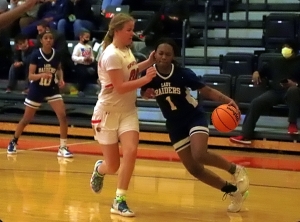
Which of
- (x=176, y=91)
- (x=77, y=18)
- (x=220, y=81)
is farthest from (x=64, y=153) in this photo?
(x=77, y=18)

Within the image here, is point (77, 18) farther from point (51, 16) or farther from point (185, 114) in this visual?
point (185, 114)

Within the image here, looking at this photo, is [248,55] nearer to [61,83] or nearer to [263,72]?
[263,72]

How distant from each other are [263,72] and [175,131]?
480cm

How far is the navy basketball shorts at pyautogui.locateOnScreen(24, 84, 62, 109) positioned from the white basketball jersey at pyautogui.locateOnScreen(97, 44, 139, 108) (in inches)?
Answer: 141

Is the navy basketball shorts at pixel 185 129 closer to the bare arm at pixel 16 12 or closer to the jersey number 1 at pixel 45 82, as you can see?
the bare arm at pixel 16 12

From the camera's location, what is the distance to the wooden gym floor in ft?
20.0

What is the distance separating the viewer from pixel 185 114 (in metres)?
6.27

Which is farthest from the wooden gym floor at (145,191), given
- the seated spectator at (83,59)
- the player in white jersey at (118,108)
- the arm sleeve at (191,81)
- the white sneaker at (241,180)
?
the seated spectator at (83,59)

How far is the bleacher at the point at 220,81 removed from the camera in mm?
10977

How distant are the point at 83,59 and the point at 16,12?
29.3 feet

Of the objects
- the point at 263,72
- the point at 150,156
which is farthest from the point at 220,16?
the point at 150,156

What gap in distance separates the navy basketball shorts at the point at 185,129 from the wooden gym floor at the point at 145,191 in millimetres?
665

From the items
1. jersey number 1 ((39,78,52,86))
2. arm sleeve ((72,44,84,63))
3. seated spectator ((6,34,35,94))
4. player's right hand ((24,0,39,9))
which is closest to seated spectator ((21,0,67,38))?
seated spectator ((6,34,35,94))

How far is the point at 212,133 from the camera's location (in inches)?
432
